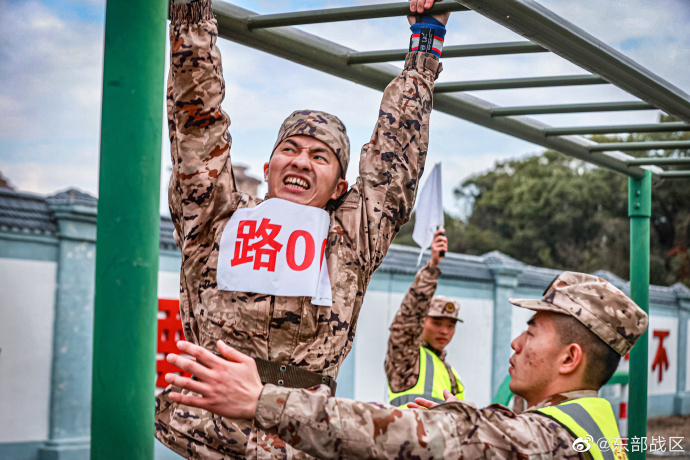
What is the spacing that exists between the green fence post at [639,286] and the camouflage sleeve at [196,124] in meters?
3.09

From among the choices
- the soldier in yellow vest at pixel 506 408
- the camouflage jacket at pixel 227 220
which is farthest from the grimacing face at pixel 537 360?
the camouflage jacket at pixel 227 220

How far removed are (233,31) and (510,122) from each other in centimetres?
154

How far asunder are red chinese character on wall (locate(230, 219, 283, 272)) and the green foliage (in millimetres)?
23063

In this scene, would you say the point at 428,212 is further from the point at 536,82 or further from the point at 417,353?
the point at 536,82

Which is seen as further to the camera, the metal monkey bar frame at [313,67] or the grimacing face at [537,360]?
the grimacing face at [537,360]

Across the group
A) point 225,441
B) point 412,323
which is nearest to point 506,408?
point 225,441

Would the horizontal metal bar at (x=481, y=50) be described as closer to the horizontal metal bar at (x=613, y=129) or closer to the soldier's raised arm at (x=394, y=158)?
the soldier's raised arm at (x=394, y=158)

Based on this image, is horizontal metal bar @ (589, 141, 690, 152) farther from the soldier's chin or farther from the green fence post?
the soldier's chin

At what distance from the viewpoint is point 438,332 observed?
17.7 ft

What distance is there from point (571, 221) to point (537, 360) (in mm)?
26182

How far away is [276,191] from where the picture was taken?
92.0 inches

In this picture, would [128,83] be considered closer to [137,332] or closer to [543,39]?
[137,332]

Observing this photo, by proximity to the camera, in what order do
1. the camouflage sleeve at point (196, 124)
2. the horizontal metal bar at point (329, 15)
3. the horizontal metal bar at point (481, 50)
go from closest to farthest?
the camouflage sleeve at point (196, 124) → the horizontal metal bar at point (329, 15) → the horizontal metal bar at point (481, 50)

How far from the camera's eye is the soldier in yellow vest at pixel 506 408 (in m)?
1.47
